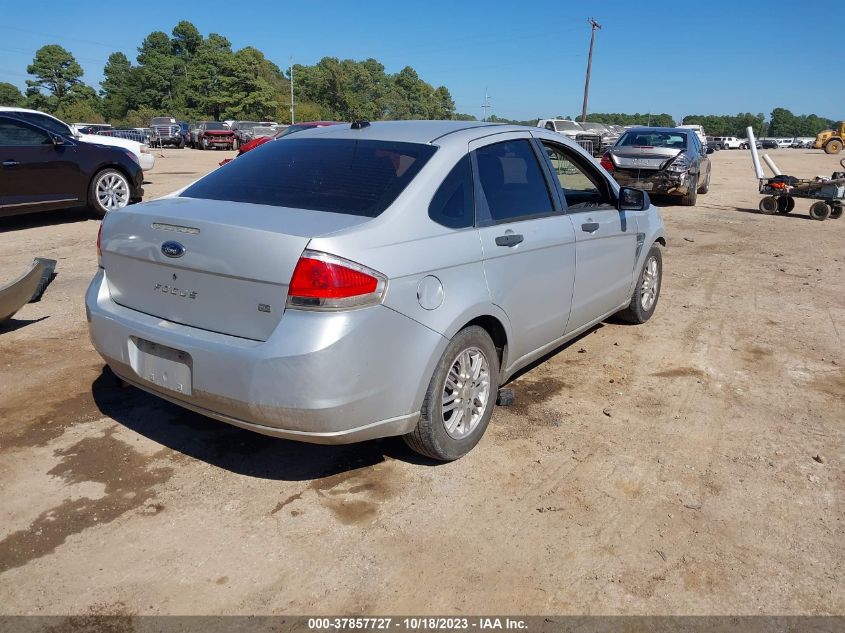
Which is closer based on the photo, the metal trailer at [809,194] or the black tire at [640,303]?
the black tire at [640,303]

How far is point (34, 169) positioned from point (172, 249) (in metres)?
8.26

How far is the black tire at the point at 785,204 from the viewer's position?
565 inches

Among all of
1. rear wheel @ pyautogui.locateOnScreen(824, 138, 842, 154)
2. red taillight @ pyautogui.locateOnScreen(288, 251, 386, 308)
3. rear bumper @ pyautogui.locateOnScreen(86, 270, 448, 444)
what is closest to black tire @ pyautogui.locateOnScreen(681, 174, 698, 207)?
rear bumper @ pyautogui.locateOnScreen(86, 270, 448, 444)

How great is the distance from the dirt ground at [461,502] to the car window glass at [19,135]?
18.7ft

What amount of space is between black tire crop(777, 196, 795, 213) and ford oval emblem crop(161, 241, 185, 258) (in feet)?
47.2

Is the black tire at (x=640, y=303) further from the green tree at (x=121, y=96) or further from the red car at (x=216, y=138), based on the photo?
the green tree at (x=121, y=96)

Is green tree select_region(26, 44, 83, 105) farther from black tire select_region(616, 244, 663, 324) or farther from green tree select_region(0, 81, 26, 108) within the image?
black tire select_region(616, 244, 663, 324)

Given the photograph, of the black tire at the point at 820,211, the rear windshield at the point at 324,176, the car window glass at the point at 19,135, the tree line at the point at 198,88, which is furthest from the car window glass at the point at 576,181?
the tree line at the point at 198,88

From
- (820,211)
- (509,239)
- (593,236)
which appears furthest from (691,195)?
(509,239)

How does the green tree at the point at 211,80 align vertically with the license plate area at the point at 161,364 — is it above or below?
above

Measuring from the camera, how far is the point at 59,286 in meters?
6.89

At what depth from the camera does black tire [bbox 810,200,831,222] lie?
13539 mm

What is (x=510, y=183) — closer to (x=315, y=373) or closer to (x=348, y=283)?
(x=348, y=283)

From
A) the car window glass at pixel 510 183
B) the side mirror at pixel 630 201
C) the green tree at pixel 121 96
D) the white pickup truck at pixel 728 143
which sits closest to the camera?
the car window glass at pixel 510 183
